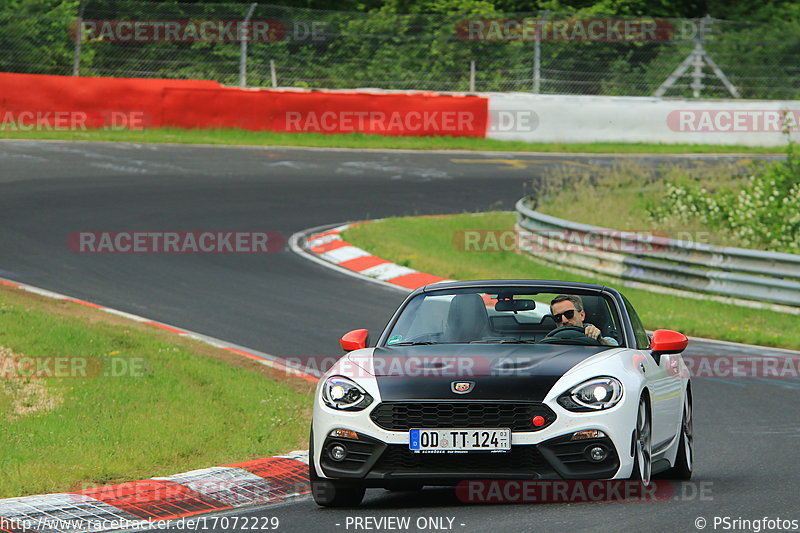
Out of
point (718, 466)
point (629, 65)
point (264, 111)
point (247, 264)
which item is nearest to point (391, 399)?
point (718, 466)

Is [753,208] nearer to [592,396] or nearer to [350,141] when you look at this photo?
[350,141]

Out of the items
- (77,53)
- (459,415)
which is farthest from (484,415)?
(77,53)

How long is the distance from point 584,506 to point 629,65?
87.7ft

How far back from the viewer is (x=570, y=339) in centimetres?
809

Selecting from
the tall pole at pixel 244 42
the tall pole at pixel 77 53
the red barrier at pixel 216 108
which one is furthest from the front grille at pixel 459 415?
the tall pole at pixel 244 42

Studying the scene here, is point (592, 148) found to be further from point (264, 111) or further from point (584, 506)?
point (584, 506)

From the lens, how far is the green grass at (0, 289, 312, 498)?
28.2 feet

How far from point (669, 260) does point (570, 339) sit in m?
10.6

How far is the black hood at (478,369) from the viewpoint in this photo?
713 centimetres

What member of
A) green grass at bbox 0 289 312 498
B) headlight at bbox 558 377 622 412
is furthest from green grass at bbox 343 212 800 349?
headlight at bbox 558 377 622 412

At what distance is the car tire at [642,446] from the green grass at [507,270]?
323 inches

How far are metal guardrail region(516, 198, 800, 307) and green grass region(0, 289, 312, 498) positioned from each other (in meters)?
7.42

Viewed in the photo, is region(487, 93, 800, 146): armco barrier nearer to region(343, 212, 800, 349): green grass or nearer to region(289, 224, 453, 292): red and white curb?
region(343, 212, 800, 349): green grass

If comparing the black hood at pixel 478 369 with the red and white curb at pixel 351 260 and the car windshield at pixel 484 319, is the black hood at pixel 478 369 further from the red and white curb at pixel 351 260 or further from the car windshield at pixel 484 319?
the red and white curb at pixel 351 260
